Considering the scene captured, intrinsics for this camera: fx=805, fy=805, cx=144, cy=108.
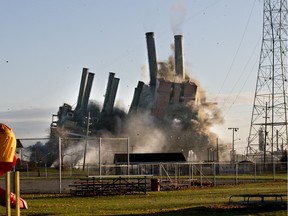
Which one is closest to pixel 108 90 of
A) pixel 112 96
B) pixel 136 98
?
pixel 112 96

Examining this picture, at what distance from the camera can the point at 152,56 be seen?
143m

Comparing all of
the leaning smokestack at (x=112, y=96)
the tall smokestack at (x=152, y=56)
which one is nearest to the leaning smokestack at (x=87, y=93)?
the leaning smokestack at (x=112, y=96)

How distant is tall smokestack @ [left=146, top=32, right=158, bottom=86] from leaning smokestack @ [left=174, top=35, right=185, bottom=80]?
3879 millimetres

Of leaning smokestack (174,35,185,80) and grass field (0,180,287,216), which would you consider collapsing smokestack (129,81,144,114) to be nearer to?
leaning smokestack (174,35,185,80)

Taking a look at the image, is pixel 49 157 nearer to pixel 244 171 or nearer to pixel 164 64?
pixel 164 64

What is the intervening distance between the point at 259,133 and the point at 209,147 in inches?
1486

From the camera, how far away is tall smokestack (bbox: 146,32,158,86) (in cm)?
14150

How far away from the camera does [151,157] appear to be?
65.3 m

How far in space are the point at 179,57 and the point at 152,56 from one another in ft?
16.7

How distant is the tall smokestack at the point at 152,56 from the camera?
141500 millimetres

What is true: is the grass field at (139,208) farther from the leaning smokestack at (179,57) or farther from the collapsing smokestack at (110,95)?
the collapsing smokestack at (110,95)

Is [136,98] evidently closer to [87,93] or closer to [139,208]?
[87,93]

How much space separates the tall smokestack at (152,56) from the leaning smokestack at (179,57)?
3.88 meters

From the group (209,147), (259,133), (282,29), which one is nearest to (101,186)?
(282,29)
